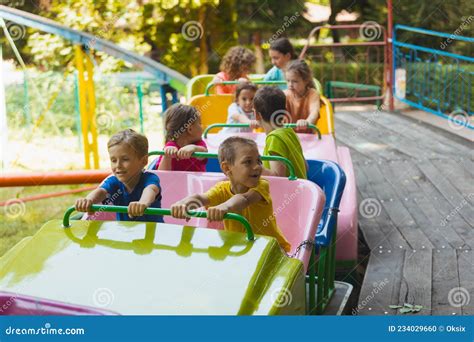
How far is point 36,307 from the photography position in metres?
2.37

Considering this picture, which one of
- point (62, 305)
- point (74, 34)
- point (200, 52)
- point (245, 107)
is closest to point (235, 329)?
point (62, 305)

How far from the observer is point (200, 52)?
44.0 ft

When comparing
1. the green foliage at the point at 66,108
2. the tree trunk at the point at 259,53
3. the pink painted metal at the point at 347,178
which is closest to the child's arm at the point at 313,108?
the pink painted metal at the point at 347,178

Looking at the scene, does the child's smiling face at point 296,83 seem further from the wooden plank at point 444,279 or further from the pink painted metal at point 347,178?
the wooden plank at point 444,279

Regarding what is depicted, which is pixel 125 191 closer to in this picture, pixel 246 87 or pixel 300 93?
pixel 246 87

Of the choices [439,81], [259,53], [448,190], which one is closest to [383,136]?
[439,81]

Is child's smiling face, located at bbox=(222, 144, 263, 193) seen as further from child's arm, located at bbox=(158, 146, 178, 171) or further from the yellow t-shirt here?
child's arm, located at bbox=(158, 146, 178, 171)

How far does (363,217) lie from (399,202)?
362 mm

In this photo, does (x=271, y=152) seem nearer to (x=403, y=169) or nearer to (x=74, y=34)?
(x=403, y=169)

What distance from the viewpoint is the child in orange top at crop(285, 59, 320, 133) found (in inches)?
184

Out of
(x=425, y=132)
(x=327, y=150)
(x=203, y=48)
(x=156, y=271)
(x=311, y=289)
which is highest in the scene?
(x=156, y=271)

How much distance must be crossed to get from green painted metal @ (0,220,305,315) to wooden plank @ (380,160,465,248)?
1.90m

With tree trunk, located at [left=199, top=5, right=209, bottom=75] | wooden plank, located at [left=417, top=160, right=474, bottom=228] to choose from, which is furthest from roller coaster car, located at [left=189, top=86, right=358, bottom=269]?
tree trunk, located at [left=199, top=5, right=209, bottom=75]

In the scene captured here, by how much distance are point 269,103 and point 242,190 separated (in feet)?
2.95
